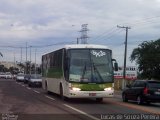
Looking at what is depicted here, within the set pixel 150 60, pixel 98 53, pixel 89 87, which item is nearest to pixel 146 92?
pixel 89 87

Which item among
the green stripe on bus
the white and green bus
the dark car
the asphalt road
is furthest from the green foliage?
the dark car

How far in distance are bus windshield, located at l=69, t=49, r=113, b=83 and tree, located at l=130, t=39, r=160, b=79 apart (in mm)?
46396

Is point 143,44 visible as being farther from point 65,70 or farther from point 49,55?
point 65,70

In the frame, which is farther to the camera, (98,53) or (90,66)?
(98,53)

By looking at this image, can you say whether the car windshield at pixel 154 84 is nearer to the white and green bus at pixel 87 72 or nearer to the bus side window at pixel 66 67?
the white and green bus at pixel 87 72

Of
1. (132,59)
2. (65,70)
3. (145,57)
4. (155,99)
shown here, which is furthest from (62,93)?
(132,59)

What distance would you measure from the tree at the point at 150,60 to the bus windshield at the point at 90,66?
1827 inches

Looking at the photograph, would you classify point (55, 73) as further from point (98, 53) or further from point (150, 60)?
point (150, 60)

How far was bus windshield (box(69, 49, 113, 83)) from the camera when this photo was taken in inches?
998

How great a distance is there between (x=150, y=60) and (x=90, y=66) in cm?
4823

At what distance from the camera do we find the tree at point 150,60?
72.2 meters

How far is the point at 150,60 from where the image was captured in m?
72.6

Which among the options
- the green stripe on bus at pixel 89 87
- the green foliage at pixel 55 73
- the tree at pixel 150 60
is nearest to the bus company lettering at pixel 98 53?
the green stripe on bus at pixel 89 87

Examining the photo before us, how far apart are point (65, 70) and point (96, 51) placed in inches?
84.2
